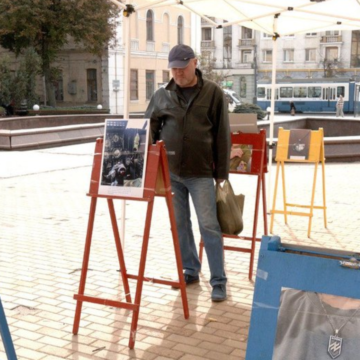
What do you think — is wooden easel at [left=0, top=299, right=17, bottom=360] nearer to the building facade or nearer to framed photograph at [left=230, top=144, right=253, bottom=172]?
framed photograph at [left=230, top=144, right=253, bottom=172]

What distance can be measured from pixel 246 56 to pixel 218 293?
64697mm

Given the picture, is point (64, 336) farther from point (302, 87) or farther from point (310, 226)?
point (302, 87)

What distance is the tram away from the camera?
162 feet

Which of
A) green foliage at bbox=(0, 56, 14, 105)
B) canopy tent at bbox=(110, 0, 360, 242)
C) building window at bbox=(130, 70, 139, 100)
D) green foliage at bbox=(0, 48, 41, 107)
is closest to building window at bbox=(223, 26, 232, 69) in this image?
building window at bbox=(130, 70, 139, 100)

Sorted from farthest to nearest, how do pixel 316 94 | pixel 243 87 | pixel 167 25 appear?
pixel 243 87 → pixel 316 94 → pixel 167 25

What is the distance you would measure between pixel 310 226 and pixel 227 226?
2999 millimetres

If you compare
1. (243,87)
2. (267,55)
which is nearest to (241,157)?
(243,87)

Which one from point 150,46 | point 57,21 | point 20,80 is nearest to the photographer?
point 20,80

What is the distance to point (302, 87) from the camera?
166ft

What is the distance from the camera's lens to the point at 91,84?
43.7m

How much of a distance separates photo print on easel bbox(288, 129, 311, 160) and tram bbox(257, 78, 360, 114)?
4246 centimetres

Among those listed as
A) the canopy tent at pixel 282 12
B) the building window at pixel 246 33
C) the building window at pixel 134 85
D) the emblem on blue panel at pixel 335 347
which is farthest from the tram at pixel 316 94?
the emblem on blue panel at pixel 335 347

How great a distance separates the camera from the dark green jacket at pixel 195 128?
495cm

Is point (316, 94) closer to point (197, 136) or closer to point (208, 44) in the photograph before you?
Answer: point (208, 44)
